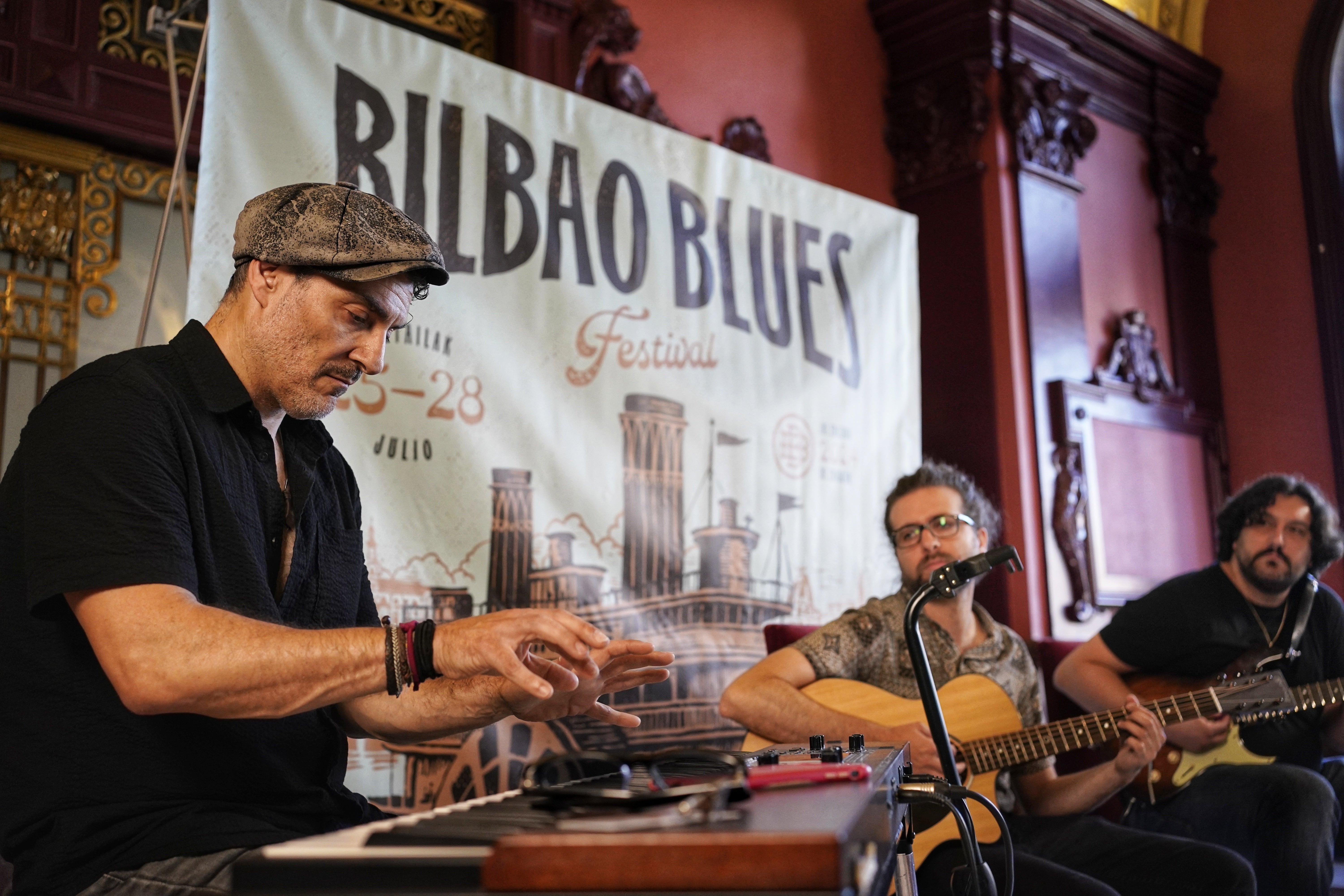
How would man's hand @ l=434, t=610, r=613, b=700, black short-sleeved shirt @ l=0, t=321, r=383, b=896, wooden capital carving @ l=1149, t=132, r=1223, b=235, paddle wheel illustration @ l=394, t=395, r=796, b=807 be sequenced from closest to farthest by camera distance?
man's hand @ l=434, t=610, r=613, b=700 < black short-sleeved shirt @ l=0, t=321, r=383, b=896 < paddle wheel illustration @ l=394, t=395, r=796, b=807 < wooden capital carving @ l=1149, t=132, r=1223, b=235

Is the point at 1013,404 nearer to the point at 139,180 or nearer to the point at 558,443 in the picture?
the point at 558,443

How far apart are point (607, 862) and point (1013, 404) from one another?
12.3 ft

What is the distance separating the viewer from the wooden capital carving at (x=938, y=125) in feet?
14.6

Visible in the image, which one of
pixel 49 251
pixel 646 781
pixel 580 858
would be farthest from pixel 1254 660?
pixel 49 251

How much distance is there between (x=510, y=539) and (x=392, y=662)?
167cm

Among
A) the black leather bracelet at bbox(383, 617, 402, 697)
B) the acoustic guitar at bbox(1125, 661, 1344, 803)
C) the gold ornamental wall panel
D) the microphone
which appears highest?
the gold ornamental wall panel

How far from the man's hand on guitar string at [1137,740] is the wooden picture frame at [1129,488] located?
1.56m

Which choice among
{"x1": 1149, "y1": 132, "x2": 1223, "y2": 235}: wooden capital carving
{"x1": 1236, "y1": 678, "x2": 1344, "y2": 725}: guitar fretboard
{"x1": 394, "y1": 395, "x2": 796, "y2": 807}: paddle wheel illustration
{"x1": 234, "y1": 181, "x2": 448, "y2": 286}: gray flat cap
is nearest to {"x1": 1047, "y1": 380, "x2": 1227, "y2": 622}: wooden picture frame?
{"x1": 1149, "y1": 132, "x2": 1223, "y2": 235}: wooden capital carving

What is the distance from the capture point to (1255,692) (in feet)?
9.54

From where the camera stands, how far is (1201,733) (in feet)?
9.78

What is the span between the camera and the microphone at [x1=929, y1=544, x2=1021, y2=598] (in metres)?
1.92

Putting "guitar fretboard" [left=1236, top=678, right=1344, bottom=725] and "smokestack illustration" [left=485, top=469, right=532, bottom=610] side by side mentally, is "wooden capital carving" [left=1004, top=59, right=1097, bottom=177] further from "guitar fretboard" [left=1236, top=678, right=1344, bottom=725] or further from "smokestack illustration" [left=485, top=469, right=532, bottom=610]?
"smokestack illustration" [left=485, top=469, right=532, bottom=610]

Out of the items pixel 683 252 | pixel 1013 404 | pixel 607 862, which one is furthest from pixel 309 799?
pixel 1013 404

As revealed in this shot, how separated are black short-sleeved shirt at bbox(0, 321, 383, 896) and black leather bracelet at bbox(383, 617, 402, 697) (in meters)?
0.21
